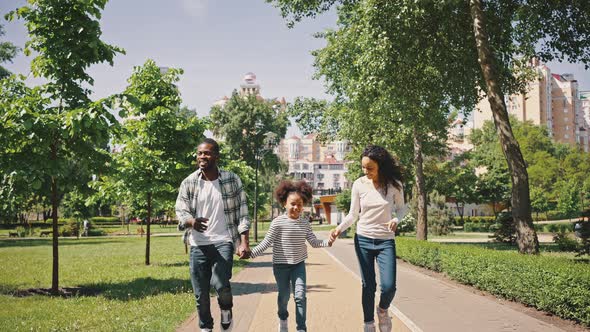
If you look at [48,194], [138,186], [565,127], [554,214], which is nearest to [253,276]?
[138,186]

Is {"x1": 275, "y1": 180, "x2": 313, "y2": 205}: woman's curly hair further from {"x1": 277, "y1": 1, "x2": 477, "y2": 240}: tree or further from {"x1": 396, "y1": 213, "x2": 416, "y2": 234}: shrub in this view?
{"x1": 396, "y1": 213, "x2": 416, "y2": 234}: shrub

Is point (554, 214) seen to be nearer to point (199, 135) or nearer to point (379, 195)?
point (199, 135)

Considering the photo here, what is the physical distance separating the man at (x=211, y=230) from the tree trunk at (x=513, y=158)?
25.3ft

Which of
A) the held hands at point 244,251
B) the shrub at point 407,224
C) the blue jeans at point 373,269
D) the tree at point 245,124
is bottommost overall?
the shrub at point 407,224

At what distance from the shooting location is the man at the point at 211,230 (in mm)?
5320

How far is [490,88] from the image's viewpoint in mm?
11945

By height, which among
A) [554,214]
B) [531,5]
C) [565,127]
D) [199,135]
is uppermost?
[565,127]

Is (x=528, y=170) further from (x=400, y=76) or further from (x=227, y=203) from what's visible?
(x=227, y=203)

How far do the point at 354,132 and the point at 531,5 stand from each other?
37.4ft

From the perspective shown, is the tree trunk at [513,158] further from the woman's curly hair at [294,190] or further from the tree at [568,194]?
the tree at [568,194]

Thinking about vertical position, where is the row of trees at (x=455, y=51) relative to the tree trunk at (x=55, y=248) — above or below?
above

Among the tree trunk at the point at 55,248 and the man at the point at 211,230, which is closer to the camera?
the man at the point at 211,230

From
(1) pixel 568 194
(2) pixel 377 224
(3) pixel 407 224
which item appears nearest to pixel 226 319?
(2) pixel 377 224

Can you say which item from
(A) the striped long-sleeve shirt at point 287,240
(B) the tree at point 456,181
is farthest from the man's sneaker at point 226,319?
(B) the tree at point 456,181
